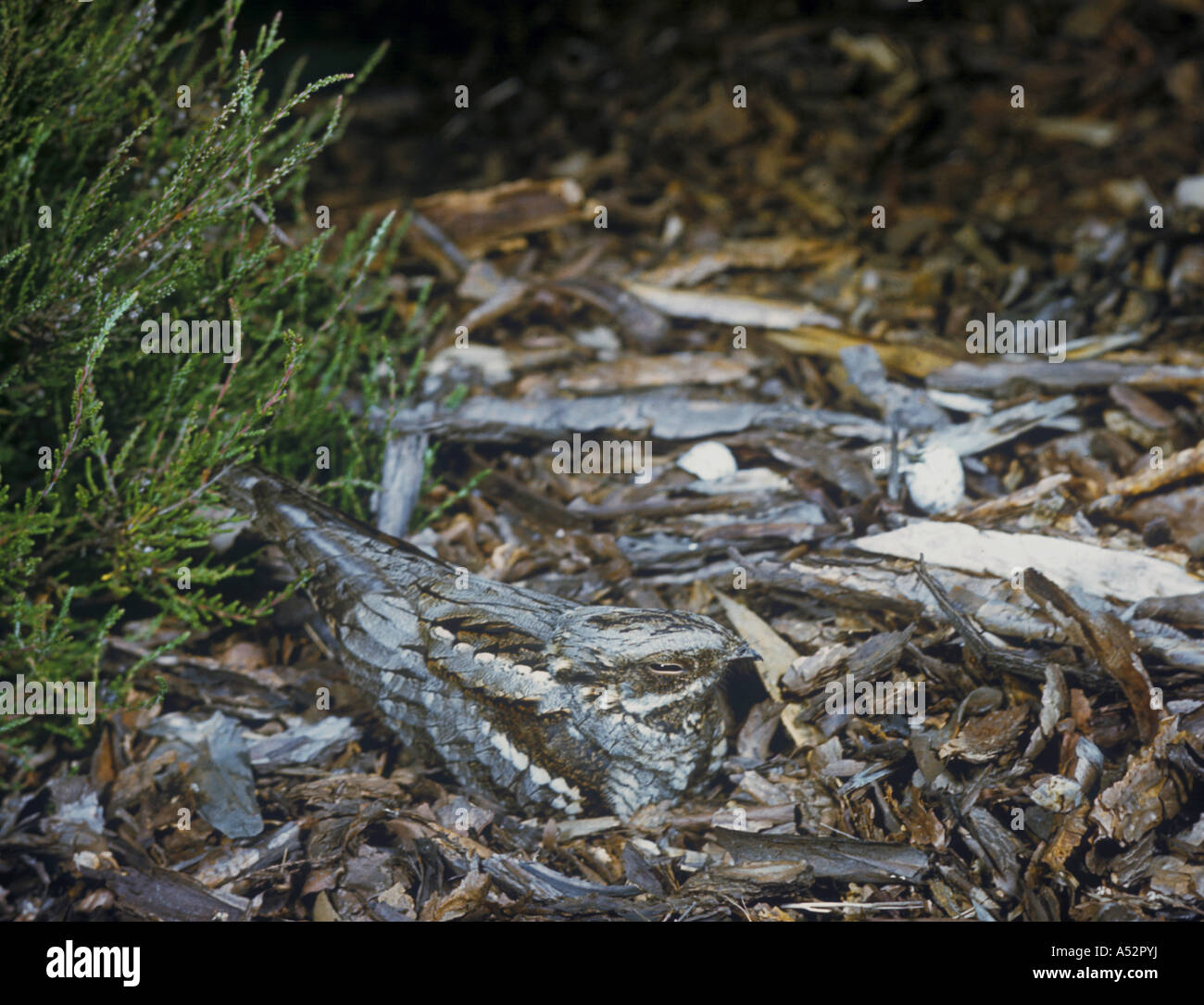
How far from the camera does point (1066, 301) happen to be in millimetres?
2430

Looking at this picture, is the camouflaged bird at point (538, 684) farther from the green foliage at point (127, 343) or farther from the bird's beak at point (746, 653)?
the green foliage at point (127, 343)

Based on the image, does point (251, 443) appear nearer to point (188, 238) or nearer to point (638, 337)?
point (188, 238)

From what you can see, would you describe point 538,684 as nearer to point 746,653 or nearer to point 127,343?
point 746,653

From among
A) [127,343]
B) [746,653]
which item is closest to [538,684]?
[746,653]

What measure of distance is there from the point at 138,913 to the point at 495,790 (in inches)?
29.7

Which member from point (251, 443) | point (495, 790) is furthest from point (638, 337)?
point (495, 790)

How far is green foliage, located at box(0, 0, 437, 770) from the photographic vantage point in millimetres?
1705

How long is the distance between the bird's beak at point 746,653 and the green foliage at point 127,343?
96cm

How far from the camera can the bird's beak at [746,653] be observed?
176 centimetres

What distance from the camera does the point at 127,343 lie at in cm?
197

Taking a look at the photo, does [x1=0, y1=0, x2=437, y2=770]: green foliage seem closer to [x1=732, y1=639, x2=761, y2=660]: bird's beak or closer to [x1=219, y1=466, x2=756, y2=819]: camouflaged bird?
[x1=219, y1=466, x2=756, y2=819]: camouflaged bird

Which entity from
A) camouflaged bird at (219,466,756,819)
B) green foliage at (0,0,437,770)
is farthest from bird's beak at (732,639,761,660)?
green foliage at (0,0,437,770)

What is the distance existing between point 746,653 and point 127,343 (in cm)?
160

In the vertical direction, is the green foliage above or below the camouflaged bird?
above
